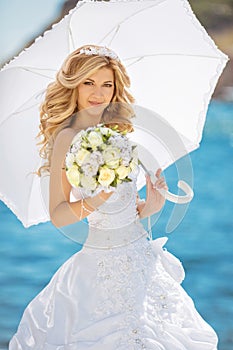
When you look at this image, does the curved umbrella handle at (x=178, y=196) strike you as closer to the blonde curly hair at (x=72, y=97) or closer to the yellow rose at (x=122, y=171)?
the yellow rose at (x=122, y=171)

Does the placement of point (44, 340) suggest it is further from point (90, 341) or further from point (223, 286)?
point (223, 286)

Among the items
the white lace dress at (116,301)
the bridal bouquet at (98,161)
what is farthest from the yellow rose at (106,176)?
the white lace dress at (116,301)

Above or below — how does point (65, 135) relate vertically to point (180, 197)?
above

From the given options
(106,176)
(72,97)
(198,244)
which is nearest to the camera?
(106,176)

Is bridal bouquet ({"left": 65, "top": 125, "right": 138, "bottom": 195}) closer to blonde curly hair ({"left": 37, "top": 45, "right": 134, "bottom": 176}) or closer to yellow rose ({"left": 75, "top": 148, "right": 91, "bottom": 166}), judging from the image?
yellow rose ({"left": 75, "top": 148, "right": 91, "bottom": 166})

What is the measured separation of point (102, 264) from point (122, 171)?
0.39m

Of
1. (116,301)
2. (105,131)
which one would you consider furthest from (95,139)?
(116,301)

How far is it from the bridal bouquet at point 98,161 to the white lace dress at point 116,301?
210mm

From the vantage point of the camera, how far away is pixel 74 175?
8.96ft

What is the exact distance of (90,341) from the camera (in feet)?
9.20

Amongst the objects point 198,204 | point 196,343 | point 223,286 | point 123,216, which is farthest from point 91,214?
point 198,204

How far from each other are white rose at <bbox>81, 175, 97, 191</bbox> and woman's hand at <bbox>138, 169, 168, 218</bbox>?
0.78 ft

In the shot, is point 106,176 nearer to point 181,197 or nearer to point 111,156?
point 111,156

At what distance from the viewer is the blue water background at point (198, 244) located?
20.3ft
